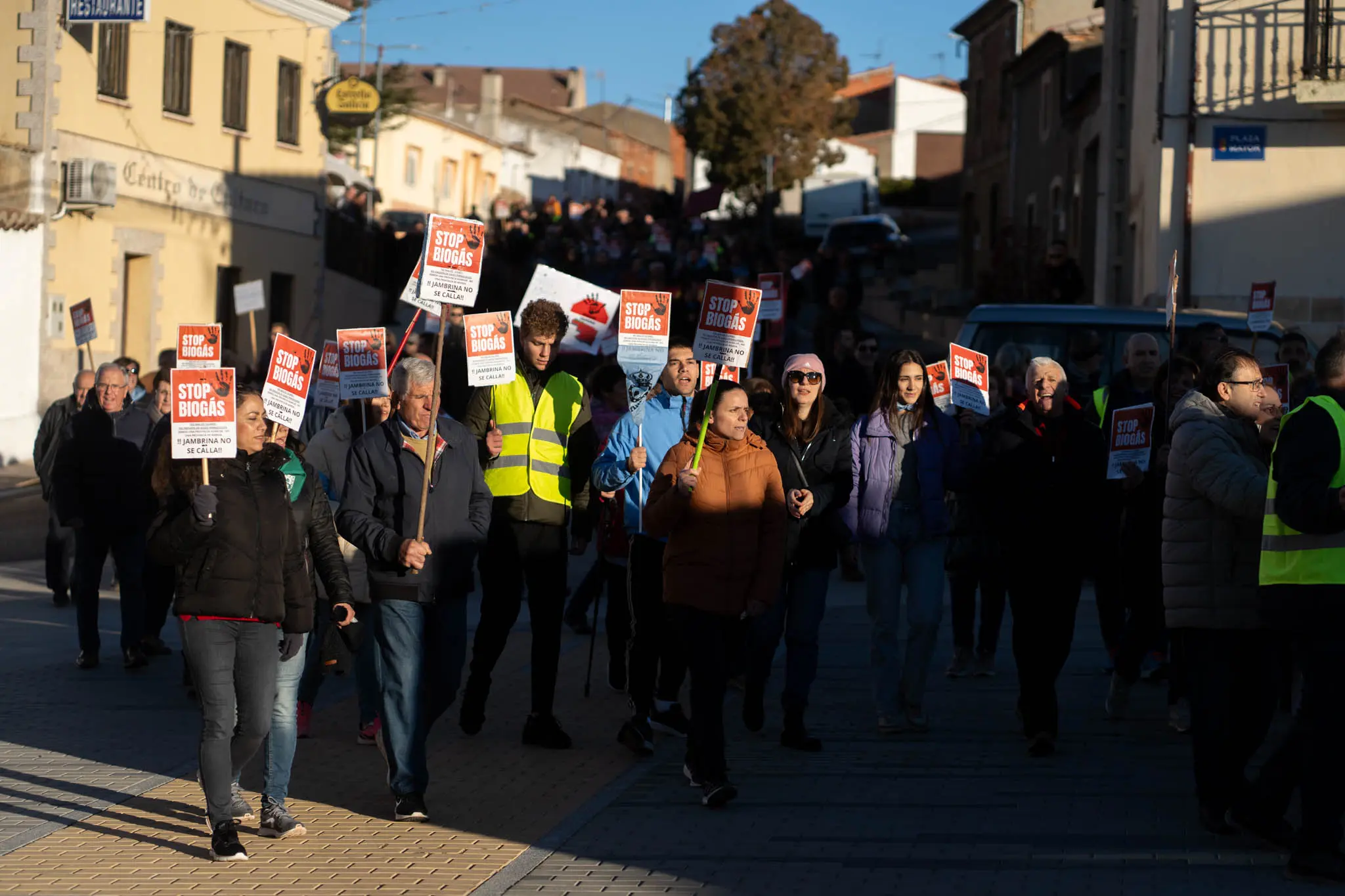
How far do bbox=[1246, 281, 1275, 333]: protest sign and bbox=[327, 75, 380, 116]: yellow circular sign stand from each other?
21.1 metres

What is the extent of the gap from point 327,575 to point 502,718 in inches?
106

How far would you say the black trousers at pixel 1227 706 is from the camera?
712 centimetres

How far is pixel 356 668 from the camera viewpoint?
8.92m

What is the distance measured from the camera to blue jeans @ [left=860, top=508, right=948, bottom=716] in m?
9.12

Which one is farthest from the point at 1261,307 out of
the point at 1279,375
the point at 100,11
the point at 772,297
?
the point at 100,11

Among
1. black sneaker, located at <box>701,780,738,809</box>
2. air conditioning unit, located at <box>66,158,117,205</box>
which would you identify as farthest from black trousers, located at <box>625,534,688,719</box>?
air conditioning unit, located at <box>66,158,117,205</box>

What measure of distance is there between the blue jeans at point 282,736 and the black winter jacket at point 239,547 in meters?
0.28

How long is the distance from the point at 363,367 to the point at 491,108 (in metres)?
72.4

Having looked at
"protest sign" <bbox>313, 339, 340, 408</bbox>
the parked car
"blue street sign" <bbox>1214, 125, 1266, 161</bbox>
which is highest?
"blue street sign" <bbox>1214, 125, 1266, 161</bbox>

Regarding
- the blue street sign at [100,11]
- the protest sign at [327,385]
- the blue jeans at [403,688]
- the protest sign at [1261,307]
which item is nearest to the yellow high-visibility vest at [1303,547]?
the blue jeans at [403,688]

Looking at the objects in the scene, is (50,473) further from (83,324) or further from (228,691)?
(228,691)

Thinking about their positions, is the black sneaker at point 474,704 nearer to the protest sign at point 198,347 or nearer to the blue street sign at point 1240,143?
the protest sign at point 198,347

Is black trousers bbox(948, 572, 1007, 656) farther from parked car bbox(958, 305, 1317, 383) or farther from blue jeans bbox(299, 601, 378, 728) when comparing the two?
parked car bbox(958, 305, 1317, 383)

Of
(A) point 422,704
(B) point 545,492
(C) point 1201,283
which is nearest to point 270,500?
(A) point 422,704
